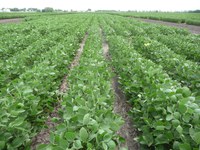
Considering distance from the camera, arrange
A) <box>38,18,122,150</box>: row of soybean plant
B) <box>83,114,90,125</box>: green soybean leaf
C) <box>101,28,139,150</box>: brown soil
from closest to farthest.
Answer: <box>38,18,122,150</box>: row of soybean plant < <box>83,114,90,125</box>: green soybean leaf < <box>101,28,139,150</box>: brown soil

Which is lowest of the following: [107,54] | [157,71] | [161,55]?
[107,54]

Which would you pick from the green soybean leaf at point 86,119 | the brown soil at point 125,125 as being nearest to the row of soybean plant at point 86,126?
the green soybean leaf at point 86,119

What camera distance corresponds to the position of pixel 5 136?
177 centimetres

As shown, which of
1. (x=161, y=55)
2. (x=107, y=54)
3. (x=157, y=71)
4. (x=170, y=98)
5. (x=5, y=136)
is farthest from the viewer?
(x=107, y=54)

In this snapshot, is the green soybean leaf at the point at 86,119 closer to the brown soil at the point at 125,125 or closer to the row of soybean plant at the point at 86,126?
the row of soybean plant at the point at 86,126

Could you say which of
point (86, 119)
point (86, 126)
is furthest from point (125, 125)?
point (86, 119)

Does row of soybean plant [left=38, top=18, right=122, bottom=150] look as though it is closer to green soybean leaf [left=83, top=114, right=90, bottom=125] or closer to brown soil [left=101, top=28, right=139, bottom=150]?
green soybean leaf [left=83, top=114, right=90, bottom=125]

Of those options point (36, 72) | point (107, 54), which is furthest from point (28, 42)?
point (36, 72)

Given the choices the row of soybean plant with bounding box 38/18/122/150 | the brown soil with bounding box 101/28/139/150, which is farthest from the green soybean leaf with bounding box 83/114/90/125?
the brown soil with bounding box 101/28/139/150

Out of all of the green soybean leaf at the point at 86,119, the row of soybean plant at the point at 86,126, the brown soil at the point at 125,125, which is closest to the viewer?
the row of soybean plant at the point at 86,126

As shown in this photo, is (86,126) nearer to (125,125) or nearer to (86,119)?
(86,119)

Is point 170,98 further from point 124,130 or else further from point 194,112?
point 124,130

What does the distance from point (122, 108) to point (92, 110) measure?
214cm

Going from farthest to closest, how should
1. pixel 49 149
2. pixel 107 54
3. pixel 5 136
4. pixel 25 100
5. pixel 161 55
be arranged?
pixel 107 54
pixel 161 55
pixel 25 100
pixel 5 136
pixel 49 149
